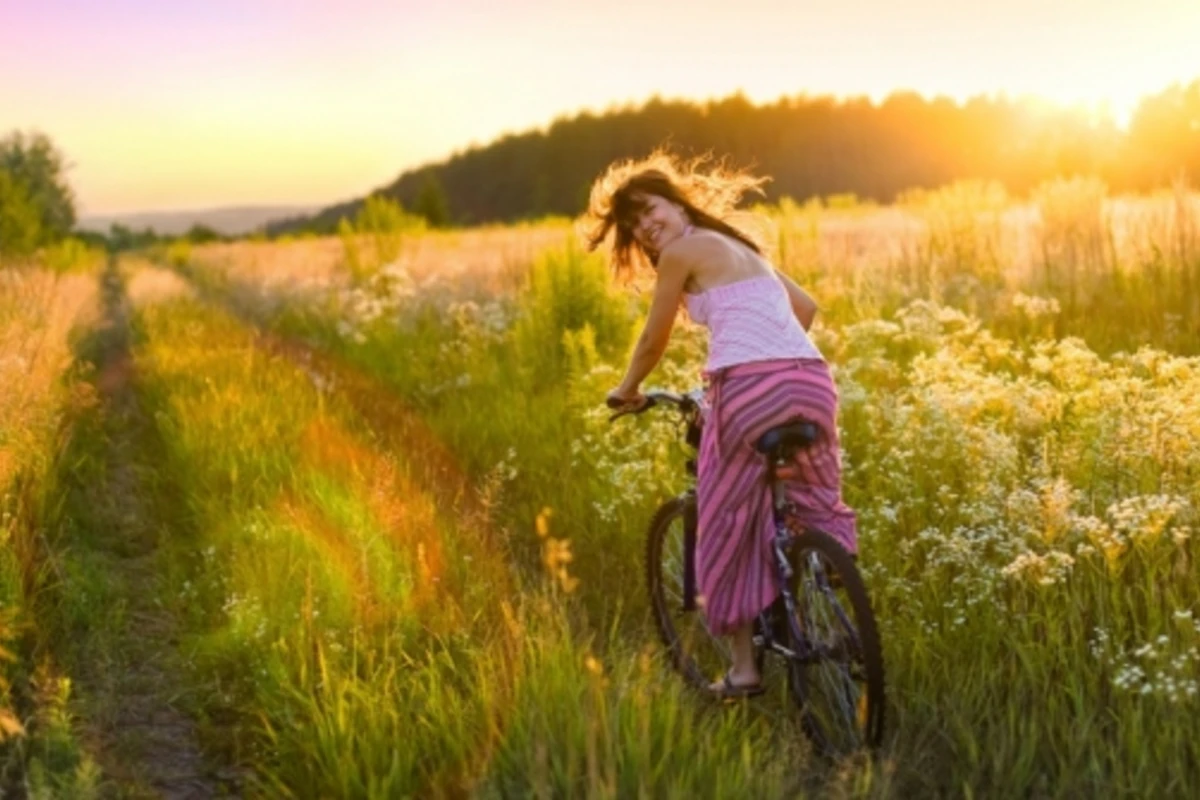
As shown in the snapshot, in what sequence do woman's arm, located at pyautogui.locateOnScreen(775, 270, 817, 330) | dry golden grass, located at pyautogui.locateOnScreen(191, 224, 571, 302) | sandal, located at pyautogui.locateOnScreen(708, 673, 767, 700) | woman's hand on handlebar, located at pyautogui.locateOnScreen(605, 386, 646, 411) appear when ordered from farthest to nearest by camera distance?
dry golden grass, located at pyautogui.locateOnScreen(191, 224, 571, 302) → woman's arm, located at pyautogui.locateOnScreen(775, 270, 817, 330) → woman's hand on handlebar, located at pyautogui.locateOnScreen(605, 386, 646, 411) → sandal, located at pyautogui.locateOnScreen(708, 673, 767, 700)

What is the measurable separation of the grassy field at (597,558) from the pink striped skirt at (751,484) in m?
0.42

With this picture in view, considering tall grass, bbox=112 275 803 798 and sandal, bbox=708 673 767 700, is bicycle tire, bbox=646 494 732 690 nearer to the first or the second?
tall grass, bbox=112 275 803 798

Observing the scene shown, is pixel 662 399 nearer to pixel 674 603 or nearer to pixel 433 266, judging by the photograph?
pixel 674 603

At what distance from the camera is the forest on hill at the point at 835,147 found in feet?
96.7

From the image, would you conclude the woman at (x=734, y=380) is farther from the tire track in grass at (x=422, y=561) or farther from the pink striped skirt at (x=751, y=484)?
the tire track in grass at (x=422, y=561)

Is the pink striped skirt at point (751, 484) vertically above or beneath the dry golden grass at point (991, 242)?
beneath

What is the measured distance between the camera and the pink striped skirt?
4336 mm

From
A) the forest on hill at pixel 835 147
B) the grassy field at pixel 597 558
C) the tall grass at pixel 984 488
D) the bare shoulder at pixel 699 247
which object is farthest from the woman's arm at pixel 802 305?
the forest on hill at pixel 835 147

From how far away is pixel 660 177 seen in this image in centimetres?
472

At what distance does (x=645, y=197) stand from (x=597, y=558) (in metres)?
2.53

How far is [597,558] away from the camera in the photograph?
6.70 meters

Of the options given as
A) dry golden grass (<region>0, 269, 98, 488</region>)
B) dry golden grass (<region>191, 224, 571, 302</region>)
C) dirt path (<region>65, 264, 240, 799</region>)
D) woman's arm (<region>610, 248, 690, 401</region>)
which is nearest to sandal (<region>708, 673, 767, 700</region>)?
woman's arm (<region>610, 248, 690, 401</region>)

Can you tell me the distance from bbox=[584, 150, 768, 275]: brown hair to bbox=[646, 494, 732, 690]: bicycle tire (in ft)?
3.42

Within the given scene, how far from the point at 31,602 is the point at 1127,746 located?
13.7ft
